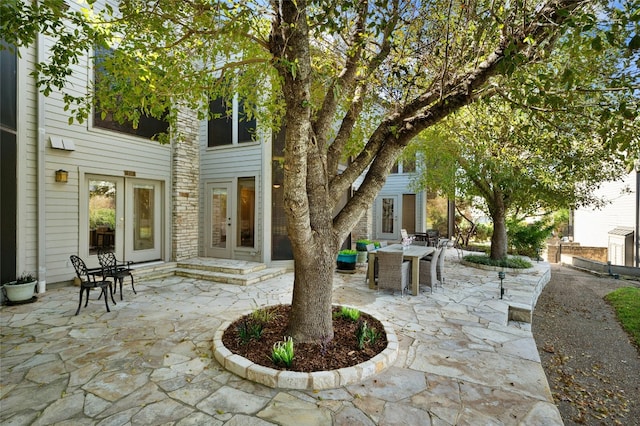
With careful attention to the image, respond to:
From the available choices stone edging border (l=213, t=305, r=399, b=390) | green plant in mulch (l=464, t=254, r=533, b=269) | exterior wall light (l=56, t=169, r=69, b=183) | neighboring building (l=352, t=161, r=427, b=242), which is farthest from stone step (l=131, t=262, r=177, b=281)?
neighboring building (l=352, t=161, r=427, b=242)

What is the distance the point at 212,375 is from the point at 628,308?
7.13 m

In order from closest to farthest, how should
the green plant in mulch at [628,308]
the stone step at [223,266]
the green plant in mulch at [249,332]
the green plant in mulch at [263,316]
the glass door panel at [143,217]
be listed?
the green plant in mulch at [249,332] → the green plant in mulch at [263,316] → the green plant in mulch at [628,308] → the stone step at [223,266] → the glass door panel at [143,217]

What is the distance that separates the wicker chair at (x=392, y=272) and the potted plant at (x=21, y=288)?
5.88 meters

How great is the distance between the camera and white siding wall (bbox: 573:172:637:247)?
34.0 ft

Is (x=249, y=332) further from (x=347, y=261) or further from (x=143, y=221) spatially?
(x=143, y=221)

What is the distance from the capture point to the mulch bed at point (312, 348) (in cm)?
299

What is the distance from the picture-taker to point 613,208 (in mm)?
11602

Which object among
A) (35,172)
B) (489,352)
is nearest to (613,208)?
(489,352)

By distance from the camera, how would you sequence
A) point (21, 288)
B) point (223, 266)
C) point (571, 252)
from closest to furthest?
point (21, 288) < point (223, 266) < point (571, 252)

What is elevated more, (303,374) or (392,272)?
(392,272)

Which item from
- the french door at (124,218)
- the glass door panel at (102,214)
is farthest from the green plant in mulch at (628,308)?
the glass door panel at (102,214)

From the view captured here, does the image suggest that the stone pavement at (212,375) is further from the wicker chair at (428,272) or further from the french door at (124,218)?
the french door at (124,218)

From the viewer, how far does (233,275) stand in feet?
22.7

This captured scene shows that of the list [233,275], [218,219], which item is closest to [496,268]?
[233,275]
